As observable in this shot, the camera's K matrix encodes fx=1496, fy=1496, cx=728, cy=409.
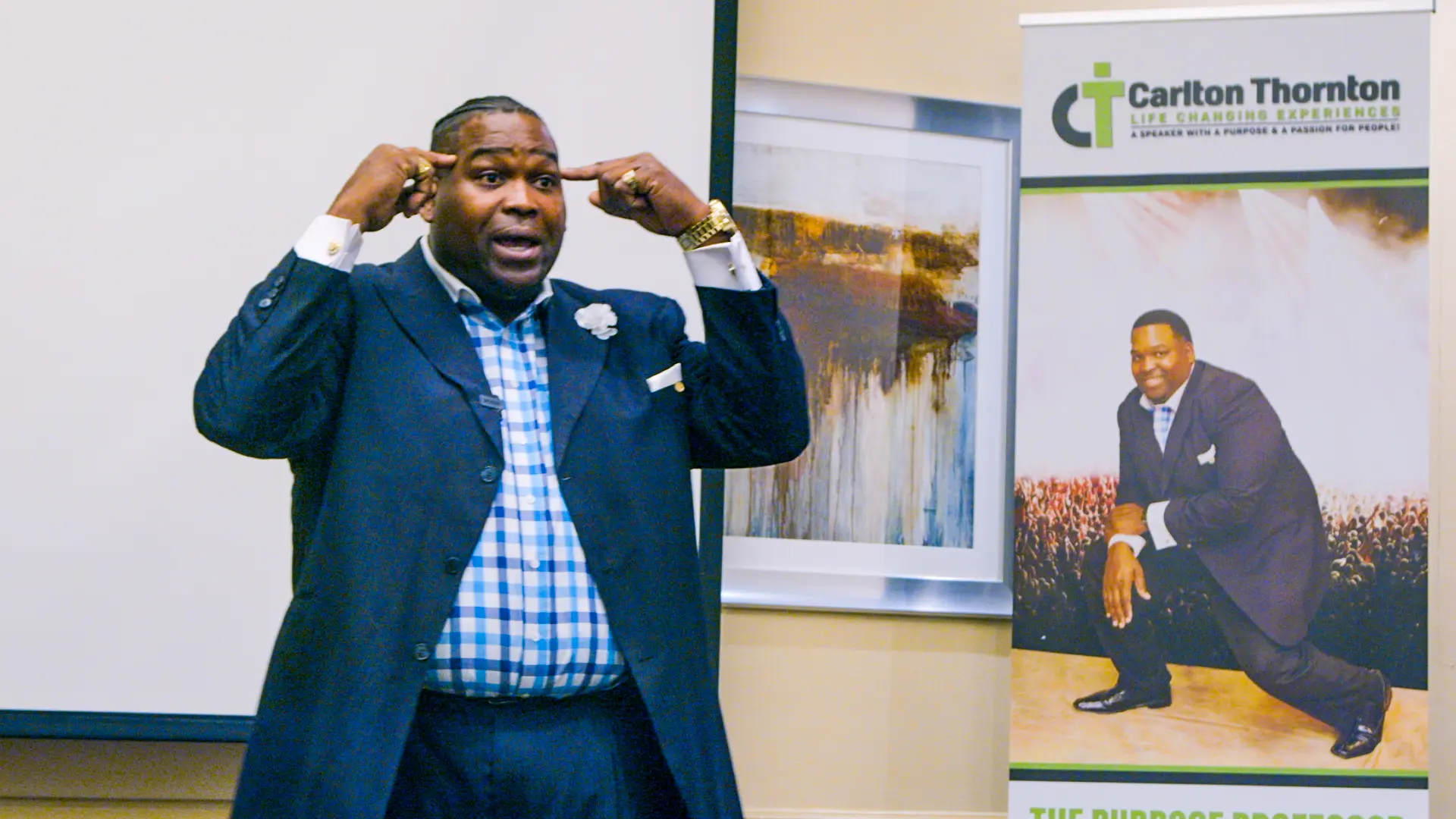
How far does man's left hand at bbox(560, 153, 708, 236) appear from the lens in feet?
6.05

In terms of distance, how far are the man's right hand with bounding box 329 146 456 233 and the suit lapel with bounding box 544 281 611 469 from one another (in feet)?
0.68

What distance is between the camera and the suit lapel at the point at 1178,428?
2.99 metres

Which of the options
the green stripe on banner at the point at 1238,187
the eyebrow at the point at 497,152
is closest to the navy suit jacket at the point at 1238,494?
the green stripe on banner at the point at 1238,187

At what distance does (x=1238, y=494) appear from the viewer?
296cm

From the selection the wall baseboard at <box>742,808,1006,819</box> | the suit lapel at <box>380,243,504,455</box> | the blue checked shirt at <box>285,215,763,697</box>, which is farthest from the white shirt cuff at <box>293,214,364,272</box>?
the wall baseboard at <box>742,808,1006,819</box>

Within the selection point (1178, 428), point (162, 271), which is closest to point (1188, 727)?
point (1178, 428)

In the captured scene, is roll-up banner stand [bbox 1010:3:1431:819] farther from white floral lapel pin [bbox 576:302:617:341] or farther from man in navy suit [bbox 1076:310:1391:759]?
white floral lapel pin [bbox 576:302:617:341]

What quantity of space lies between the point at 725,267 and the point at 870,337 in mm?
1619

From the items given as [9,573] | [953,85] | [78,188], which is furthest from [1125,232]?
[9,573]

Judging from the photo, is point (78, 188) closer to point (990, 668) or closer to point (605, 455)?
point (605, 455)

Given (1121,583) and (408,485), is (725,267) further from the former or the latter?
(1121,583)

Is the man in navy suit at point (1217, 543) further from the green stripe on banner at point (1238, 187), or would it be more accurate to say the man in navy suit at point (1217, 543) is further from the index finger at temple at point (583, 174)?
the index finger at temple at point (583, 174)

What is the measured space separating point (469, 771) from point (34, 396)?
1.69 m

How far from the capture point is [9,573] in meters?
2.81
